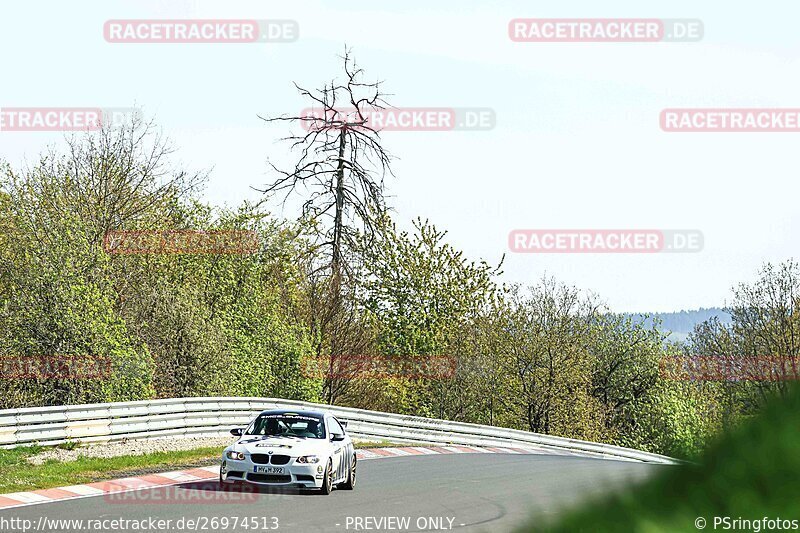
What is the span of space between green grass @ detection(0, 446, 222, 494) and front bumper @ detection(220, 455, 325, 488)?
131 inches

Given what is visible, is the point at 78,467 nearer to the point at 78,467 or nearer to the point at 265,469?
the point at 78,467

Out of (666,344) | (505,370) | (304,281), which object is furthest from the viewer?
(666,344)

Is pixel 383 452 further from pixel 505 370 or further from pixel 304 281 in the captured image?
pixel 505 370

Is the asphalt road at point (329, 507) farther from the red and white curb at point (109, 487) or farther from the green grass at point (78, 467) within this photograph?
the green grass at point (78, 467)

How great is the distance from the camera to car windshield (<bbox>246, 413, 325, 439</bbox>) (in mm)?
17953

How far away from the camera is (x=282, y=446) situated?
17219 millimetres

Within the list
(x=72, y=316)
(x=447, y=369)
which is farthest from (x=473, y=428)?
(x=447, y=369)

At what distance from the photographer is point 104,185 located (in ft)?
125

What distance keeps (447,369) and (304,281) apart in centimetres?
1034

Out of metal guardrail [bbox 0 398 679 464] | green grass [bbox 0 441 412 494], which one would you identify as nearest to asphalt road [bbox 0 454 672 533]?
green grass [bbox 0 441 412 494]

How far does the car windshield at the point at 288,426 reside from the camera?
18.0m

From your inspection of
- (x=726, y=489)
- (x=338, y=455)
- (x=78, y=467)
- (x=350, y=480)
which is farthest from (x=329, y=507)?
(x=726, y=489)

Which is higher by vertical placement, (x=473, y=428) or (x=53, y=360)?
(x=53, y=360)

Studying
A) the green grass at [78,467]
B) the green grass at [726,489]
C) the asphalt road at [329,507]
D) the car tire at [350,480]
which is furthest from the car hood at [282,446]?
the green grass at [726,489]
